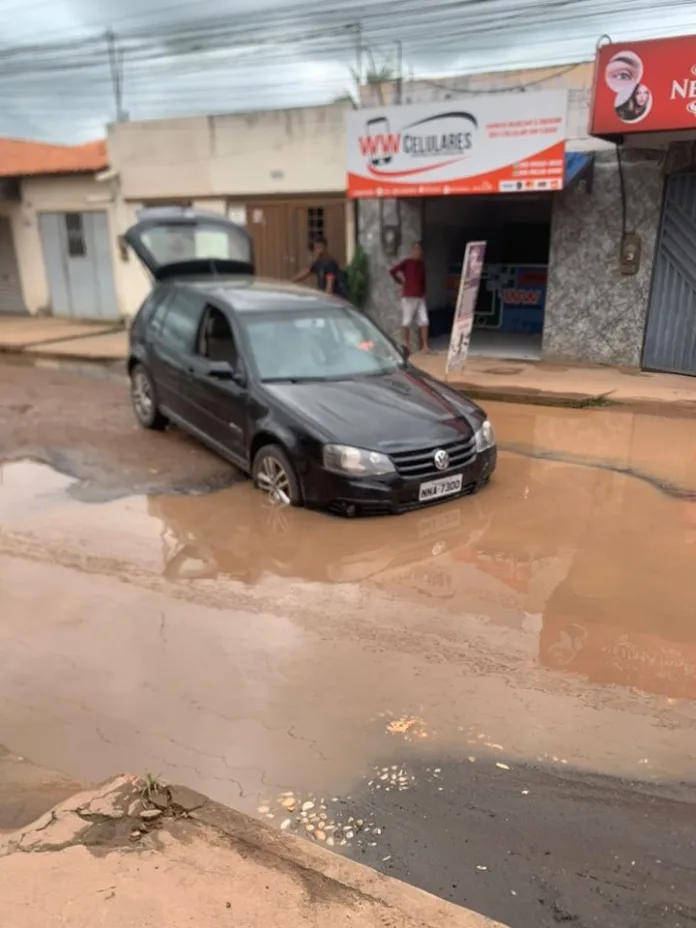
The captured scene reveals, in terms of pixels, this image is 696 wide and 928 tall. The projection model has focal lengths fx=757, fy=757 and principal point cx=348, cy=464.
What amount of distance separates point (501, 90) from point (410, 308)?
357 cm

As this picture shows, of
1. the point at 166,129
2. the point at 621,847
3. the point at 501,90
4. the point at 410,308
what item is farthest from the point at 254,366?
the point at 166,129

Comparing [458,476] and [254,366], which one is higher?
[254,366]

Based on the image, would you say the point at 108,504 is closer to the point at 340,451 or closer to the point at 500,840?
the point at 340,451

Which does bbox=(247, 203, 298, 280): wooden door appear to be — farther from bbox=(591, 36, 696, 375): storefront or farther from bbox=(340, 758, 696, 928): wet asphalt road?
bbox=(340, 758, 696, 928): wet asphalt road

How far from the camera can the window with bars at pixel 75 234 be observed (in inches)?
662

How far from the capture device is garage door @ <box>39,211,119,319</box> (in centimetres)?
1662

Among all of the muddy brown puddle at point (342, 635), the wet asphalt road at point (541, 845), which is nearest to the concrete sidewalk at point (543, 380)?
the muddy brown puddle at point (342, 635)

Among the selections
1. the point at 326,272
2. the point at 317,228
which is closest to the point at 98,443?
the point at 326,272

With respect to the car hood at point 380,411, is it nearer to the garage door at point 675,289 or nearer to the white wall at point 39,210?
the garage door at point 675,289

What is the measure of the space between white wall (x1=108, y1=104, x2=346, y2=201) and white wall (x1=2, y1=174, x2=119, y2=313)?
1013 mm

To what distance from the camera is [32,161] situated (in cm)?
2067

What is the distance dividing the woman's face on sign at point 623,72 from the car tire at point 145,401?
20.8ft

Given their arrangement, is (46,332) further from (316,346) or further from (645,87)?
(645,87)

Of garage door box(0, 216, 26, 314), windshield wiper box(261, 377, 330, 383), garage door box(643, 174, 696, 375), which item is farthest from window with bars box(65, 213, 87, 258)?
windshield wiper box(261, 377, 330, 383)
